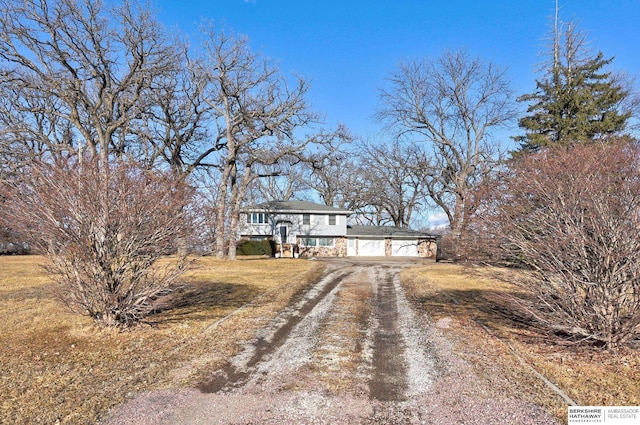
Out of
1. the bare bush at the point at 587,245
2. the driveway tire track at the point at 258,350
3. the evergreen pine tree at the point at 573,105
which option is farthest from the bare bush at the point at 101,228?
the evergreen pine tree at the point at 573,105

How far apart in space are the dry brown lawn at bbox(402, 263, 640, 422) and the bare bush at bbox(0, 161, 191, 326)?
18.8ft

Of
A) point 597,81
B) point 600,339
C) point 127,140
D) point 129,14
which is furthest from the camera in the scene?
point 127,140

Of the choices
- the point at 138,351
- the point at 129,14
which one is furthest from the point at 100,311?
the point at 129,14

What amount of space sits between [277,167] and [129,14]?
83.7 feet

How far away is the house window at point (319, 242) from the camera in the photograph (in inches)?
1369

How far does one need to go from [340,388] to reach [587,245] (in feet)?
13.5

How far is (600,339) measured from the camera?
17.9 ft

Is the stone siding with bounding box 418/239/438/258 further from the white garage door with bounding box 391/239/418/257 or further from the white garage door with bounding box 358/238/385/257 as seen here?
the white garage door with bounding box 358/238/385/257

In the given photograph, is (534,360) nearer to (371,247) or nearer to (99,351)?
(99,351)

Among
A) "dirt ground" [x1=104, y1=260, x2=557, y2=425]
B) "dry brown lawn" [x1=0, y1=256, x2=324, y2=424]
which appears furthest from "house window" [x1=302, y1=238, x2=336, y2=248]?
"dirt ground" [x1=104, y1=260, x2=557, y2=425]

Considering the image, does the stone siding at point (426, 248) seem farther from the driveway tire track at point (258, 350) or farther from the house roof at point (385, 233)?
the driveway tire track at point (258, 350)

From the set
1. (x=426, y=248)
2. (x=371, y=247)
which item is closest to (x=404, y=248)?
(x=426, y=248)

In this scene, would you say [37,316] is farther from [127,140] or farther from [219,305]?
[127,140]

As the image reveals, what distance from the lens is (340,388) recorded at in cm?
464
